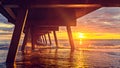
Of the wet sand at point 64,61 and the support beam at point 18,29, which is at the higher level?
the support beam at point 18,29

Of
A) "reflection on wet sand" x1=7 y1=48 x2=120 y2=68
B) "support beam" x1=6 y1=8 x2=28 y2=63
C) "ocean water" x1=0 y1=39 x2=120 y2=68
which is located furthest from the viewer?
"ocean water" x1=0 y1=39 x2=120 y2=68

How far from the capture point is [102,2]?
13852 millimetres

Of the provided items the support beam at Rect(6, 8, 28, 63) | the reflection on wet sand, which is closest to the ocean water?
the reflection on wet sand

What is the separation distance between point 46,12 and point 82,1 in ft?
14.6

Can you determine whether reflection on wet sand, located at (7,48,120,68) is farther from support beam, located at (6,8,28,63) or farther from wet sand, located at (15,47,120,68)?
support beam, located at (6,8,28,63)

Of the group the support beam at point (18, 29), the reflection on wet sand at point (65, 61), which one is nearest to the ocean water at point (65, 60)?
the reflection on wet sand at point (65, 61)

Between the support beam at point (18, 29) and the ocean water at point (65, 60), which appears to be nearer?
the support beam at point (18, 29)

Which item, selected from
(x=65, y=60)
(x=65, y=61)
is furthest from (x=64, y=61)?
(x=65, y=60)

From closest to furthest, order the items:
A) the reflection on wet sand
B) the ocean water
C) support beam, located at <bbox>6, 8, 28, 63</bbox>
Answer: support beam, located at <bbox>6, 8, 28, 63</bbox> → the reflection on wet sand → the ocean water

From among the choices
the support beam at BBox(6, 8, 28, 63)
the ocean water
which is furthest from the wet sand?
the support beam at BBox(6, 8, 28, 63)

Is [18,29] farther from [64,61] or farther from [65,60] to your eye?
[65,60]

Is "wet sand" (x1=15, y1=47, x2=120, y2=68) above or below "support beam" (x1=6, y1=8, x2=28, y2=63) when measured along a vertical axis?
below

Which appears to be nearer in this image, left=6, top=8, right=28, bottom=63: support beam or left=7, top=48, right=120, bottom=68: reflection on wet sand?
left=6, top=8, right=28, bottom=63: support beam

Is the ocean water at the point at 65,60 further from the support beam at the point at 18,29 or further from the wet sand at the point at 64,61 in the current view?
the support beam at the point at 18,29
